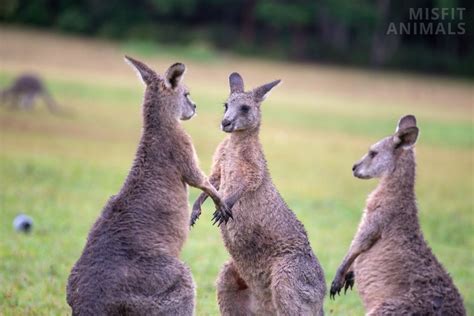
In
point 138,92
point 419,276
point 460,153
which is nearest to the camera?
point 419,276

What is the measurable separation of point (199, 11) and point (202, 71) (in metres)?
15.3

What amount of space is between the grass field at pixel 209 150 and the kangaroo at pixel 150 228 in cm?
188

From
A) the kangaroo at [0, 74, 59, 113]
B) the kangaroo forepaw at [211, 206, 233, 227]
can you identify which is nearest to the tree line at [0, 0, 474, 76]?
the kangaroo at [0, 74, 59, 113]

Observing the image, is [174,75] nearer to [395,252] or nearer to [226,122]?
[226,122]

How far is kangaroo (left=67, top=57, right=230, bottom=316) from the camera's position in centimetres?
594

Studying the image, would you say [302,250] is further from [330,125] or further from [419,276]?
[330,125]

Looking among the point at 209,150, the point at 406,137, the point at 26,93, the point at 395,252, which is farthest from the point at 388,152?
the point at 26,93

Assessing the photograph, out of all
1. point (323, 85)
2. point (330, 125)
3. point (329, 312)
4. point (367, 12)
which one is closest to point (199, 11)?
point (367, 12)

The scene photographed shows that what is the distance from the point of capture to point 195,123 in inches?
1159

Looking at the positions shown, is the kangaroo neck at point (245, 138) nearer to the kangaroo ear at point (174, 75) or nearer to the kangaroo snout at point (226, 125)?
the kangaroo snout at point (226, 125)

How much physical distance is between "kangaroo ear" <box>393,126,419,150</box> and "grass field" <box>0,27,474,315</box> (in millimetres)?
2251

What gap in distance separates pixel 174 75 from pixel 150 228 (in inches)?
50.4

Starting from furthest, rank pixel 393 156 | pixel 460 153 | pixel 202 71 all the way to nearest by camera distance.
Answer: pixel 202 71 < pixel 460 153 < pixel 393 156

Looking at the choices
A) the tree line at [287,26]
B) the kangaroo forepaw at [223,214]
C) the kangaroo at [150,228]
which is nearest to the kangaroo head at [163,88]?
the kangaroo at [150,228]
